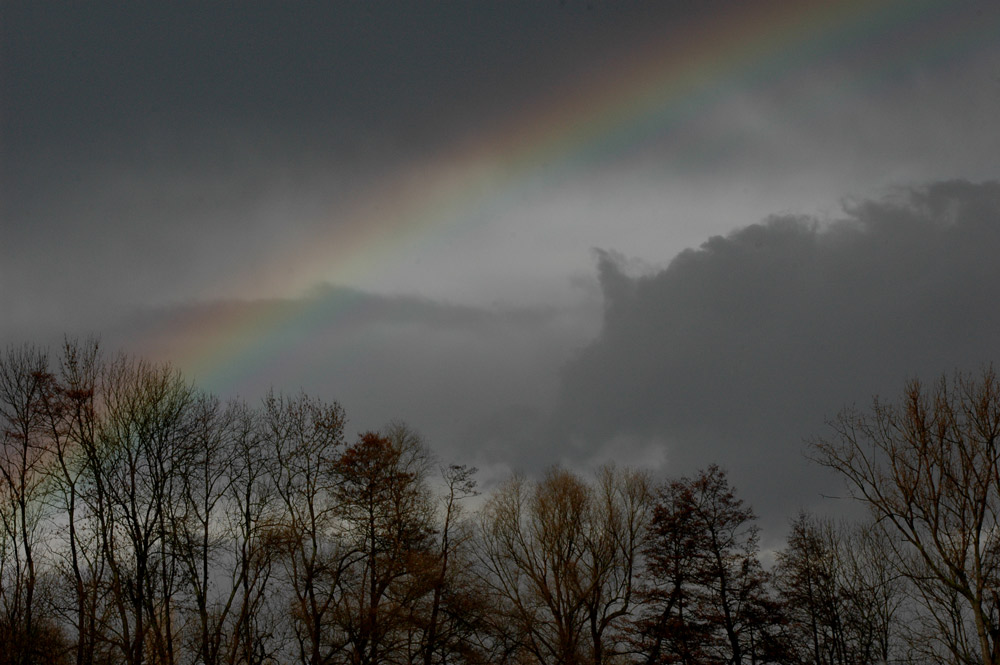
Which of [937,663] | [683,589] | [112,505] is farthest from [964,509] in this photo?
[112,505]

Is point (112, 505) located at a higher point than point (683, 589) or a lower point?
higher

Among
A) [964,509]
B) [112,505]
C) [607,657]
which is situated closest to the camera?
[964,509]

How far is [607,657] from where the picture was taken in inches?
1706

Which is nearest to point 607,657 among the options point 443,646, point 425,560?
point 443,646

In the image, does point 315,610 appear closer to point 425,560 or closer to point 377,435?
point 425,560

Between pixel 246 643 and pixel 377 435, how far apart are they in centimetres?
1473

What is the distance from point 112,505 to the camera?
30.5 metres

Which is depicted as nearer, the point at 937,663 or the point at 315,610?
the point at 937,663

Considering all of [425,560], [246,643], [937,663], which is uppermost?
[425,560]

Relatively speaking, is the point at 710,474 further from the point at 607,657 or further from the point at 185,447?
the point at 185,447

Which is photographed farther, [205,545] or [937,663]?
[205,545]

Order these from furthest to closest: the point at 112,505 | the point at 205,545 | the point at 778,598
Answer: the point at 778,598 → the point at 205,545 → the point at 112,505

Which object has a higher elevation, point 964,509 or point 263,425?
point 263,425

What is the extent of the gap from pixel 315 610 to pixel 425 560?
19.8ft
